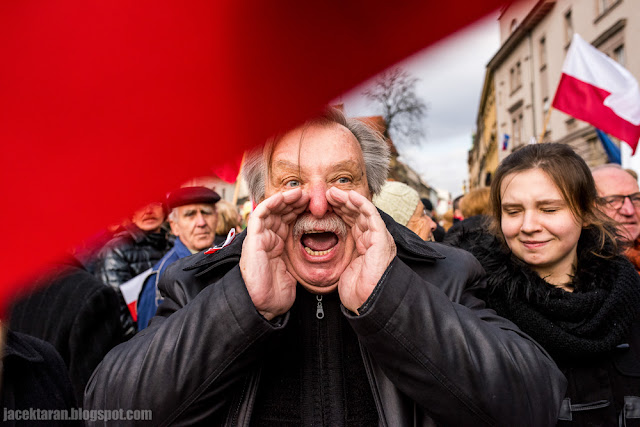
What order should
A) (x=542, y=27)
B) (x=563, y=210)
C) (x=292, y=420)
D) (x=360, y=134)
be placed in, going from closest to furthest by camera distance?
(x=542, y=27)
(x=292, y=420)
(x=360, y=134)
(x=563, y=210)

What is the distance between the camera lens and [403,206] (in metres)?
3.11

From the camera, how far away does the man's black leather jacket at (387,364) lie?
138 cm

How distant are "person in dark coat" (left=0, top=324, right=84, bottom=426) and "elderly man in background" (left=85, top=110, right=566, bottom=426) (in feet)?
0.95

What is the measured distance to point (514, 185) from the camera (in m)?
2.17

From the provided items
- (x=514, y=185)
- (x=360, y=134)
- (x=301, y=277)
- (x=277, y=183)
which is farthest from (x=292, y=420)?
(x=514, y=185)

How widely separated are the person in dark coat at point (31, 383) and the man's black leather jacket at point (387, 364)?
270 millimetres

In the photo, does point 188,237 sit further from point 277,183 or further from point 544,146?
point 544,146

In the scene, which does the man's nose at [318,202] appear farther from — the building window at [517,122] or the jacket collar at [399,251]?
the building window at [517,122]

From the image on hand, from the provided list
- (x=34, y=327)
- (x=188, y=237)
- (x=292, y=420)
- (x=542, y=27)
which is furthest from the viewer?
(x=188, y=237)

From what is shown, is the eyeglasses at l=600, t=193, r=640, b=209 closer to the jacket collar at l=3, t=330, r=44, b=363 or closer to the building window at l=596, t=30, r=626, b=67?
the building window at l=596, t=30, r=626, b=67

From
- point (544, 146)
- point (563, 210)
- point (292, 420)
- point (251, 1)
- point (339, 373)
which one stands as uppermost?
point (544, 146)

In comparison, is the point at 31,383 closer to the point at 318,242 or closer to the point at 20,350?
the point at 20,350

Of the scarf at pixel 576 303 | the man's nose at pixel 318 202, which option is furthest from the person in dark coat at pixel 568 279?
the man's nose at pixel 318 202

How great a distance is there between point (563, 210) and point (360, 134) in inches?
35.6
